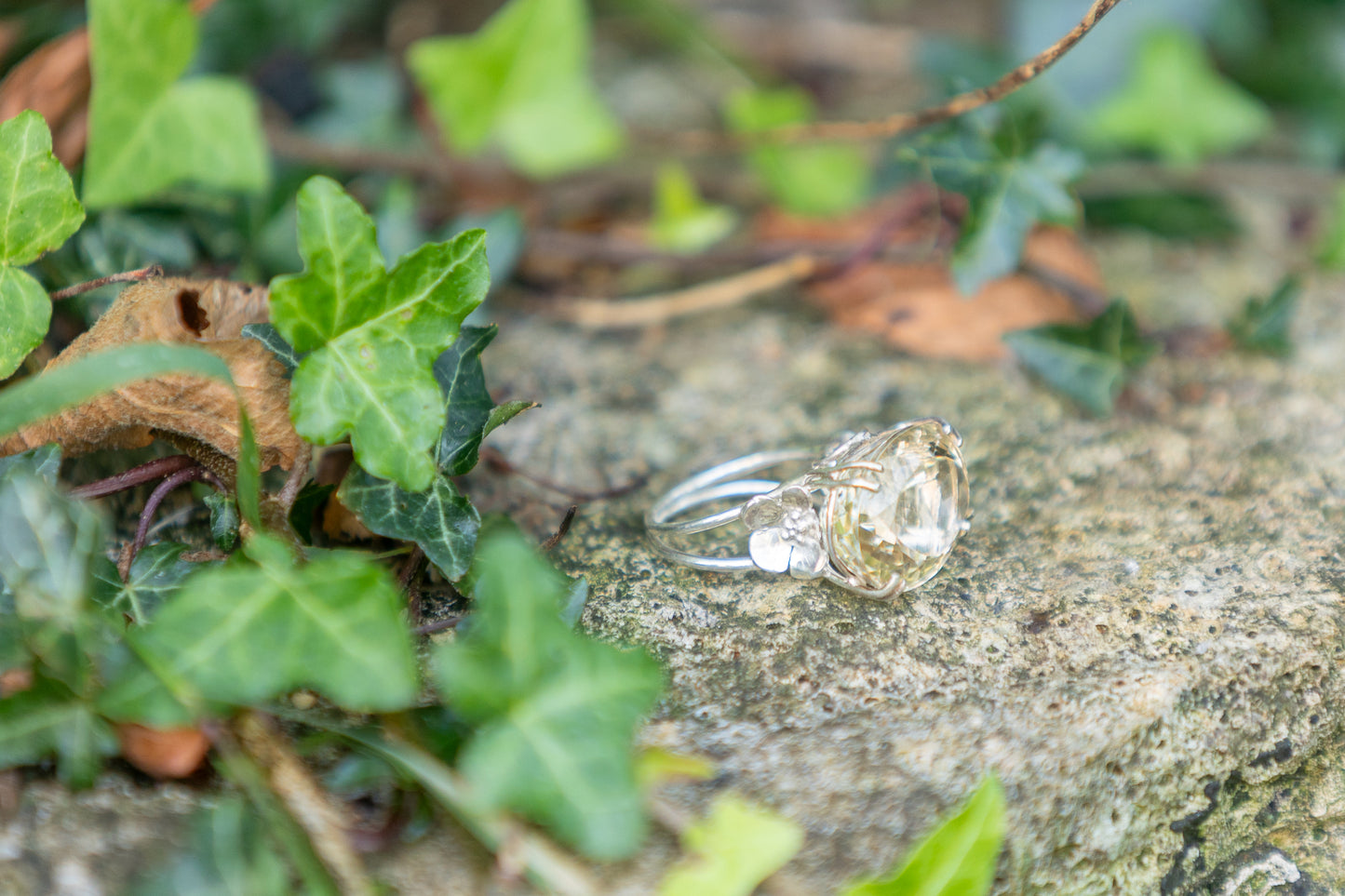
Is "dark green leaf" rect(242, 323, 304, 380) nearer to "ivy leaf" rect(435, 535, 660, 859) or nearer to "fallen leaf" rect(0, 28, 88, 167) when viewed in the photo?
"ivy leaf" rect(435, 535, 660, 859)

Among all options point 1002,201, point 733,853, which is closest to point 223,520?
point 733,853

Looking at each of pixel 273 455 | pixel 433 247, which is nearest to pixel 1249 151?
pixel 433 247

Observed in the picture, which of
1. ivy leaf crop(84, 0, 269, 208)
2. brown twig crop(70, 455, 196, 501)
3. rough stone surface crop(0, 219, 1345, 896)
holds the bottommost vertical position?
rough stone surface crop(0, 219, 1345, 896)

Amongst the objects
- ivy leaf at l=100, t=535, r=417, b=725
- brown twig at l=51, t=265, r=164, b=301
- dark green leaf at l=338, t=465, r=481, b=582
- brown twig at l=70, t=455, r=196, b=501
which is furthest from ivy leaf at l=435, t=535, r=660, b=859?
brown twig at l=51, t=265, r=164, b=301

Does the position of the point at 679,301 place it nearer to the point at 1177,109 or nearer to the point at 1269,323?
the point at 1269,323

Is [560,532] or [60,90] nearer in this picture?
[560,532]

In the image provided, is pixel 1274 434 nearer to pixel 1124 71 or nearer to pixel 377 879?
pixel 1124 71
